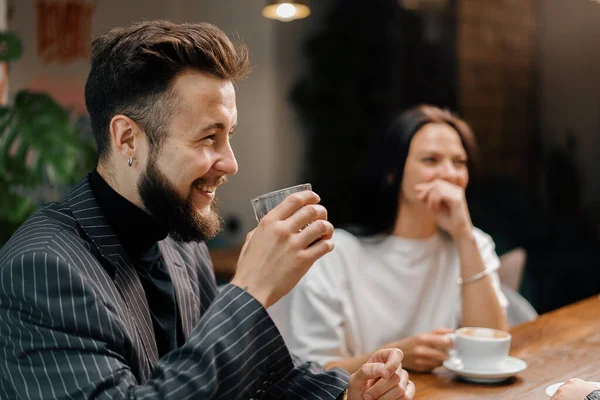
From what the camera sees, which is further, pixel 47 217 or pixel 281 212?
pixel 47 217

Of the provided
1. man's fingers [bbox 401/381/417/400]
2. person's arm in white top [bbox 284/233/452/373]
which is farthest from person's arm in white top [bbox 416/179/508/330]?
man's fingers [bbox 401/381/417/400]

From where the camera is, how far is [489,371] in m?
1.43

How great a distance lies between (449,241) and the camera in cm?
233

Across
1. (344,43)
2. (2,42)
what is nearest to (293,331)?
(2,42)

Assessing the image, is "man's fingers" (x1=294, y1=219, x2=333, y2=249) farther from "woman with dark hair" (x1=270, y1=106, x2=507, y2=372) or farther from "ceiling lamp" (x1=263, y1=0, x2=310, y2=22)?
"ceiling lamp" (x1=263, y1=0, x2=310, y2=22)

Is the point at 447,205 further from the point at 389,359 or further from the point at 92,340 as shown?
the point at 92,340

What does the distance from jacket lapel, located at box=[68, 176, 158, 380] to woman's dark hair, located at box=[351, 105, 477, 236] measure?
1182 millimetres

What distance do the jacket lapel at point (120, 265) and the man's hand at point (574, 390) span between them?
71 centimetres

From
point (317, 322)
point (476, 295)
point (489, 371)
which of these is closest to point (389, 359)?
point (489, 371)

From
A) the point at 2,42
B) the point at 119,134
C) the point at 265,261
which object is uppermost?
the point at 2,42

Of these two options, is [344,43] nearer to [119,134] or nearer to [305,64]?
[305,64]

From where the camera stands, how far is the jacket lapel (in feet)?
3.84

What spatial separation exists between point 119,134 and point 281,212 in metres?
0.35

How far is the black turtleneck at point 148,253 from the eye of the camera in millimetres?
1241
